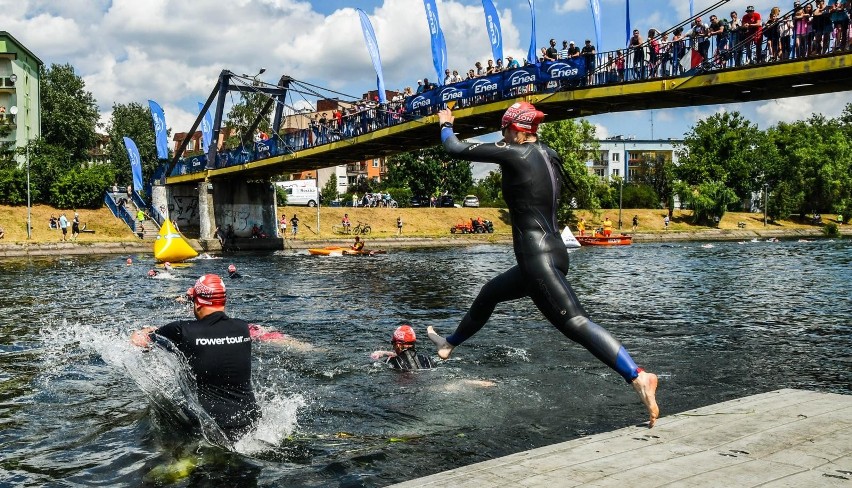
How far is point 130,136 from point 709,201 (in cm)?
7175

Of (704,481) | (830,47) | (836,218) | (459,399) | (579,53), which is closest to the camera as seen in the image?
(704,481)

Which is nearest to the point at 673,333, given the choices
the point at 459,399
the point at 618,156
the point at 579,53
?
the point at 459,399

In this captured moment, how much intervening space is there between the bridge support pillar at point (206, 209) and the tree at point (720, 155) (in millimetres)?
59989

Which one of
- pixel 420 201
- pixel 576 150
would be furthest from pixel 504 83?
pixel 420 201

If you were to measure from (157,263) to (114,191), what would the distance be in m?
29.7

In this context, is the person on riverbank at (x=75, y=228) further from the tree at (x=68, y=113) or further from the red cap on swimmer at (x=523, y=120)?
the red cap on swimmer at (x=523, y=120)

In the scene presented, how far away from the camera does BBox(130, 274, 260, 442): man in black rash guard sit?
6.57 meters

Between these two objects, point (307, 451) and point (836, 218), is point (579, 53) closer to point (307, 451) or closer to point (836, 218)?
point (307, 451)

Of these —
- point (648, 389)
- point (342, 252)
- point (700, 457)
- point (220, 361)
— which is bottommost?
point (342, 252)

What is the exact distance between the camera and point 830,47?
21.2 meters

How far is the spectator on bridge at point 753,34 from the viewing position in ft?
74.5

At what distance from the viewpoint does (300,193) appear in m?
84.4

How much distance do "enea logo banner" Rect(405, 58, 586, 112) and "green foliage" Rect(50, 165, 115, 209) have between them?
36.4 meters

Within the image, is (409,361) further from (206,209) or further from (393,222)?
(393,222)
